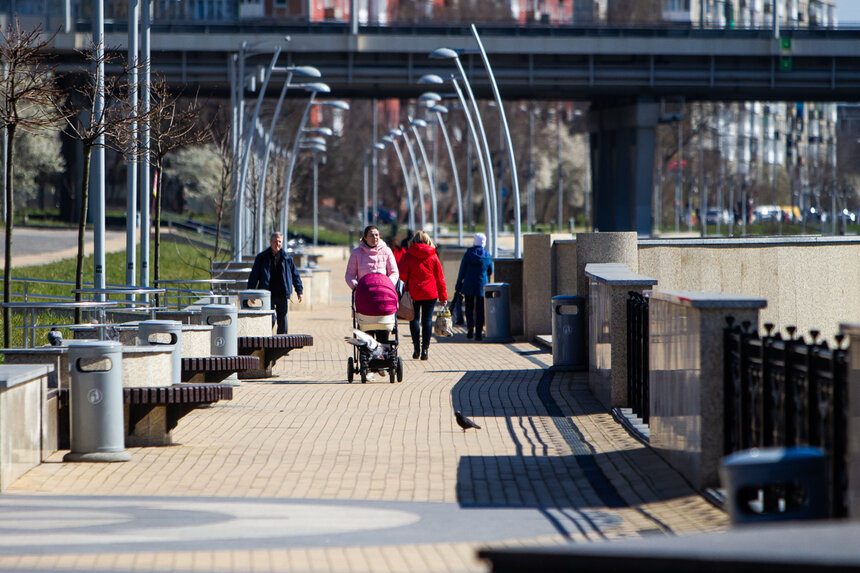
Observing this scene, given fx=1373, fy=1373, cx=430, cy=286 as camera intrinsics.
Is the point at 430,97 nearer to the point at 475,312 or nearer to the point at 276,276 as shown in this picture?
the point at 475,312

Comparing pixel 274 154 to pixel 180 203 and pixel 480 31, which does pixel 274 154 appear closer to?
pixel 480 31

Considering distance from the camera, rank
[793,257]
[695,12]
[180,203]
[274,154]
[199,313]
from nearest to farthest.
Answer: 1. [199,313]
2. [793,257]
3. [274,154]
4. [180,203]
5. [695,12]

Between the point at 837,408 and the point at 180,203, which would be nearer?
the point at 837,408

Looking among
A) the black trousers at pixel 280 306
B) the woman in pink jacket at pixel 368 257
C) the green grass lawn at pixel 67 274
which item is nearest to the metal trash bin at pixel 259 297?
the black trousers at pixel 280 306

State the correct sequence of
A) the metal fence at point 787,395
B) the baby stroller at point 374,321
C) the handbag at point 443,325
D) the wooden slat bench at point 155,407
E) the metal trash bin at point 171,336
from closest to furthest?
the metal fence at point 787,395 → the wooden slat bench at point 155,407 → the metal trash bin at point 171,336 → the baby stroller at point 374,321 → the handbag at point 443,325

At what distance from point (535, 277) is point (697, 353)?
1400 cm

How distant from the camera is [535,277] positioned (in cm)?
2214

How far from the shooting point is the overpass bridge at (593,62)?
2254 inches

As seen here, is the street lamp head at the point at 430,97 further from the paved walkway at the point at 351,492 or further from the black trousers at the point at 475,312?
the paved walkway at the point at 351,492

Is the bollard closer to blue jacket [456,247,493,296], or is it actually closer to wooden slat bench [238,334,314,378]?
wooden slat bench [238,334,314,378]

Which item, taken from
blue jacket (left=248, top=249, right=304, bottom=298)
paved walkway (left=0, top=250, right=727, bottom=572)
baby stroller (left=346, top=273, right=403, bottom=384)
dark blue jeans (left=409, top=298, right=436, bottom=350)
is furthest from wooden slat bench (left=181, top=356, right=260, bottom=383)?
→ blue jacket (left=248, top=249, right=304, bottom=298)

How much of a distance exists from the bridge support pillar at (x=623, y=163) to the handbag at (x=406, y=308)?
42297 mm

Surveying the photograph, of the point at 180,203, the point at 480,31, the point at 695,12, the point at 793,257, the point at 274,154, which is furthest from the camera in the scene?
the point at 695,12

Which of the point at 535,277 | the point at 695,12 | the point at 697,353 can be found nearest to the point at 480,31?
the point at 535,277
